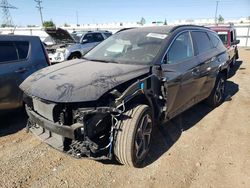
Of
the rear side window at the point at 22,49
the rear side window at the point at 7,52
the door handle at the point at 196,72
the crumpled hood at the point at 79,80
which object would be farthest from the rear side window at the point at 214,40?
the rear side window at the point at 7,52

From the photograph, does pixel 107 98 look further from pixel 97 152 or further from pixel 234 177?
pixel 234 177

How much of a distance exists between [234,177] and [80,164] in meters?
1.99

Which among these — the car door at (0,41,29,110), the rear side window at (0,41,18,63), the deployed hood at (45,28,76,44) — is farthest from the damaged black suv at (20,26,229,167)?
the deployed hood at (45,28,76,44)

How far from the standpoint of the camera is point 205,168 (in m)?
3.44

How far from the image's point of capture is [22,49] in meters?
4.98

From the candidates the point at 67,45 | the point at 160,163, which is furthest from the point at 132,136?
the point at 67,45

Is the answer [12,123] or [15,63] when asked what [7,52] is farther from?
[12,123]

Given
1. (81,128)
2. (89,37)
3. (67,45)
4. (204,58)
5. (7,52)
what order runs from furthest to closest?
(89,37) → (67,45) → (204,58) → (7,52) → (81,128)

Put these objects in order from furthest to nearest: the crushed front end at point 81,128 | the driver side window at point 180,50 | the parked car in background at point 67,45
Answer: the parked car in background at point 67,45 < the driver side window at point 180,50 < the crushed front end at point 81,128

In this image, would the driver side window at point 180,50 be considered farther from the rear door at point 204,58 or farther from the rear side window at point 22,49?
the rear side window at point 22,49

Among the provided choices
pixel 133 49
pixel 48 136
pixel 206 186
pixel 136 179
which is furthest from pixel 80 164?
pixel 133 49

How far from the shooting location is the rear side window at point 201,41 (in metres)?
4.83

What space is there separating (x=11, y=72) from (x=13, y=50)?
0.49 m

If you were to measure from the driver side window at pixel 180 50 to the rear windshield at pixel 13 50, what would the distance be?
2.81 meters
